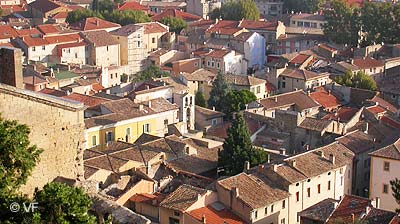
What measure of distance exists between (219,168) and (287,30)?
40.0 m

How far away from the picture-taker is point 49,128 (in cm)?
1257

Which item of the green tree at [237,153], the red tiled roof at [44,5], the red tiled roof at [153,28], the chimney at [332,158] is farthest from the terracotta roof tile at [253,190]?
the red tiled roof at [44,5]

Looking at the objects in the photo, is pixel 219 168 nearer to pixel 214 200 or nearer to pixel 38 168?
pixel 214 200

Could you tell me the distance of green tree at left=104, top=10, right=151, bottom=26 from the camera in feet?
227

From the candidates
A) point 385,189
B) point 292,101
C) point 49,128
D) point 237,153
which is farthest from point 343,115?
point 49,128

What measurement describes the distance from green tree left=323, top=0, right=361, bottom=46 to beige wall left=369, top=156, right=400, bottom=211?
33.7 meters

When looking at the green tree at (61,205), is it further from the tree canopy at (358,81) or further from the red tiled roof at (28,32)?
the red tiled roof at (28,32)

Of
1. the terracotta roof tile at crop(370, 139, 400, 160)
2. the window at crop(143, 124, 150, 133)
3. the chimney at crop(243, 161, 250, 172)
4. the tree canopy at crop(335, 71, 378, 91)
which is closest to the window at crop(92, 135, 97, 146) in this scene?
the window at crop(143, 124, 150, 133)

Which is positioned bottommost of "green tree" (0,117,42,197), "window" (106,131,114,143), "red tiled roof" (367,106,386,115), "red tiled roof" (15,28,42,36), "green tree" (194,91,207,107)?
"green tree" (194,91,207,107)

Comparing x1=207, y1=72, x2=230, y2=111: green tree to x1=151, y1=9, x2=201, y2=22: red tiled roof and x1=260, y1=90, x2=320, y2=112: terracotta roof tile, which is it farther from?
x1=151, y1=9, x2=201, y2=22: red tiled roof

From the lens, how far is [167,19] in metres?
68.2

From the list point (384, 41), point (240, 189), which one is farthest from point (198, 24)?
point (240, 189)

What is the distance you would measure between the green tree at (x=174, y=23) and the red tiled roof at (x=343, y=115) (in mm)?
30873

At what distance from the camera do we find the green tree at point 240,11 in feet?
236
